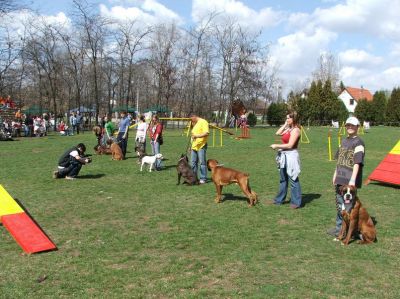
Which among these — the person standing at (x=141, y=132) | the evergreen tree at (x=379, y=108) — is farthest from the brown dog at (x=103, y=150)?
the evergreen tree at (x=379, y=108)

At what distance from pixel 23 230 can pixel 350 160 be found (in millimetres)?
5004

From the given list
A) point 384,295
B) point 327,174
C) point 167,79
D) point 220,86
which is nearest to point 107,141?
point 327,174

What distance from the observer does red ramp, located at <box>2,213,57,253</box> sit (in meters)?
6.11

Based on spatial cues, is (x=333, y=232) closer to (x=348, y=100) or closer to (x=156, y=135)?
(x=156, y=135)

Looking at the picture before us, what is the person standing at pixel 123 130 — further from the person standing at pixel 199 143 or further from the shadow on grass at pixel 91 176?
the person standing at pixel 199 143

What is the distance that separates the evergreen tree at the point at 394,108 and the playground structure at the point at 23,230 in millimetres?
62605

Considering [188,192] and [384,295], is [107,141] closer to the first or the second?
[188,192]

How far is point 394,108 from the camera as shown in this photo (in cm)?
6238

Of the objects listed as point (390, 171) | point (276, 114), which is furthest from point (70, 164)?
point (276, 114)

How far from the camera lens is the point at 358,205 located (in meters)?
6.12

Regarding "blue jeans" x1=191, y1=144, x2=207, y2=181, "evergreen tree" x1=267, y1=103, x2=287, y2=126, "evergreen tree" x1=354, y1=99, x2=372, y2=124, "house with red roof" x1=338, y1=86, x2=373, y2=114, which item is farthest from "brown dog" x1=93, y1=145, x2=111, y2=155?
"house with red roof" x1=338, y1=86, x2=373, y2=114

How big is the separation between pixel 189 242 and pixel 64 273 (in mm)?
1926

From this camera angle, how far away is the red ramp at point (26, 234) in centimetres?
611

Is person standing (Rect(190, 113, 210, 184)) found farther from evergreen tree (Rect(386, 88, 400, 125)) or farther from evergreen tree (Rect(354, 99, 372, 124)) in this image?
evergreen tree (Rect(354, 99, 372, 124))
